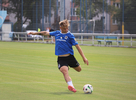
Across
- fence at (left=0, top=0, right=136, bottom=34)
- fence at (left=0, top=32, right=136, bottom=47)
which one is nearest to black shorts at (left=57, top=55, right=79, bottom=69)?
fence at (left=0, top=32, right=136, bottom=47)

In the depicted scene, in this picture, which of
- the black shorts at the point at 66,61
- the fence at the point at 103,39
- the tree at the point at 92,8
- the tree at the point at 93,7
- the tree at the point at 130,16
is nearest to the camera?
the black shorts at the point at 66,61

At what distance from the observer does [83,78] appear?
8.68 meters

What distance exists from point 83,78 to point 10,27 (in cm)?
3222

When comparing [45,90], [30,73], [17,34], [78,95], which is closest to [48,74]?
[30,73]

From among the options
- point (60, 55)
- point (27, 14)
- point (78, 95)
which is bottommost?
point (78, 95)

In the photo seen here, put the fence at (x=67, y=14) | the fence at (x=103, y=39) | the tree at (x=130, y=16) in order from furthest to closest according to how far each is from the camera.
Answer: the fence at (x=67, y=14) < the tree at (x=130, y=16) < the fence at (x=103, y=39)

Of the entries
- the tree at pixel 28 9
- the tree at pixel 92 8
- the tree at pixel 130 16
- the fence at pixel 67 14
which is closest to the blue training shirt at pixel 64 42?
the tree at pixel 130 16

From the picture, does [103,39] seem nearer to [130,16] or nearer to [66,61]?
[130,16]

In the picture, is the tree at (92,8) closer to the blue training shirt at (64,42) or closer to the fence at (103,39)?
the fence at (103,39)

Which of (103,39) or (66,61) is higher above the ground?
(103,39)

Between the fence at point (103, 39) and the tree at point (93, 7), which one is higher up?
the tree at point (93, 7)

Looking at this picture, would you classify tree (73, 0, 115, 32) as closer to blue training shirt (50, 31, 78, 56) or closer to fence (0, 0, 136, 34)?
fence (0, 0, 136, 34)

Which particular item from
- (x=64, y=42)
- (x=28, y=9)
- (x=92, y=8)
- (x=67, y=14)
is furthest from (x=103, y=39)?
(x=64, y=42)

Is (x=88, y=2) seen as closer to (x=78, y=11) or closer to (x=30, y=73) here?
(x=78, y=11)
